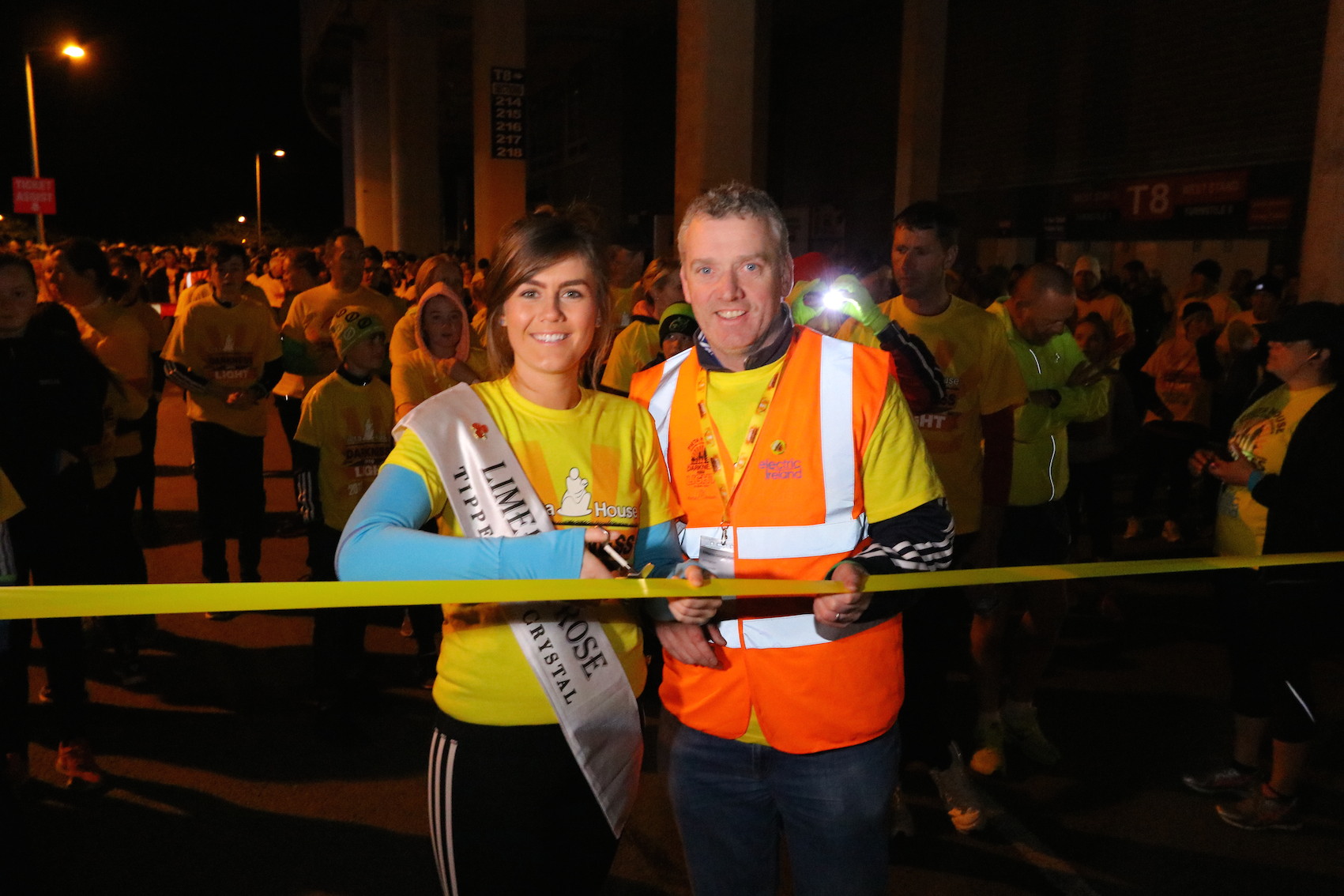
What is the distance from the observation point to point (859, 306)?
3562 millimetres

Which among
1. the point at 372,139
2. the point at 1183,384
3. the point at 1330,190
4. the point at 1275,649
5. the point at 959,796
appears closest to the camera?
the point at 1275,649

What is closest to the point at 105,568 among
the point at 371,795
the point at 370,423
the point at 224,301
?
the point at 370,423

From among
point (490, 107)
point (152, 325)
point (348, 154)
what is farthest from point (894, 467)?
point (348, 154)

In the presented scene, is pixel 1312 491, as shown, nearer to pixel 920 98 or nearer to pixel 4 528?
pixel 4 528

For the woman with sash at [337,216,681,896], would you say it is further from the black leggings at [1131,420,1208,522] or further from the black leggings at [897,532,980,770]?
the black leggings at [1131,420,1208,522]

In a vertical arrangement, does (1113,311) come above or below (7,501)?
above

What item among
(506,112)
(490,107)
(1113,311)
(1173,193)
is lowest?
(1113,311)

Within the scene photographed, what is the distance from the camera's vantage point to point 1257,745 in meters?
4.22

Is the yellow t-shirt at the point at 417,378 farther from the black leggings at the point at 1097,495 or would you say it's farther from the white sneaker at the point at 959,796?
the black leggings at the point at 1097,495

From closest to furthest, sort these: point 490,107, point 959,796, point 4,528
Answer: point 4,528 < point 959,796 < point 490,107

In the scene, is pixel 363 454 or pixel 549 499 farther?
pixel 363 454

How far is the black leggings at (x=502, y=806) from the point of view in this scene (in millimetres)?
2033

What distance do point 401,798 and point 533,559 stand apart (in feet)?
9.37

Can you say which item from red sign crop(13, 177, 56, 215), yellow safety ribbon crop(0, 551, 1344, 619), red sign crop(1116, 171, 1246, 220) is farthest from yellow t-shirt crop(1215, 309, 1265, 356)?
red sign crop(13, 177, 56, 215)
